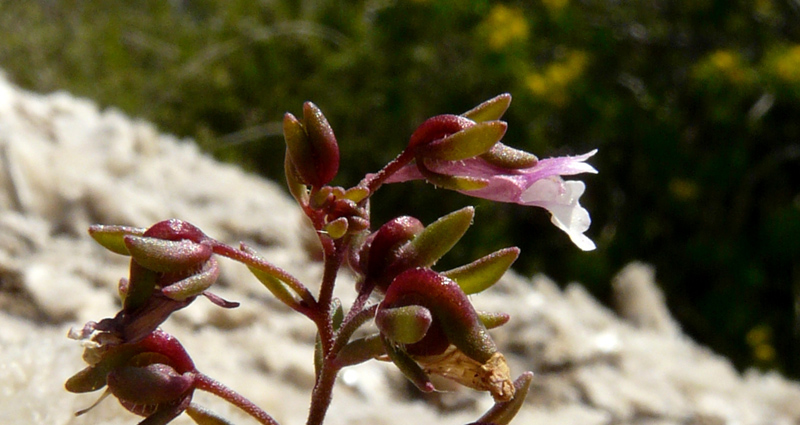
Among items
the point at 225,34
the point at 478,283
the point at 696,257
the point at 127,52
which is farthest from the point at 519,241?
the point at 478,283

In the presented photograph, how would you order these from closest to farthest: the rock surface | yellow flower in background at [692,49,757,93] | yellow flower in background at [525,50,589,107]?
the rock surface → yellow flower in background at [692,49,757,93] → yellow flower in background at [525,50,589,107]

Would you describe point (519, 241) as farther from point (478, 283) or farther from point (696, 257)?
point (478, 283)

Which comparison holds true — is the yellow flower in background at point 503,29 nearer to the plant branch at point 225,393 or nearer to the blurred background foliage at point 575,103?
the blurred background foliage at point 575,103

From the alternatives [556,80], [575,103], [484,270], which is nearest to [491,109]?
[484,270]

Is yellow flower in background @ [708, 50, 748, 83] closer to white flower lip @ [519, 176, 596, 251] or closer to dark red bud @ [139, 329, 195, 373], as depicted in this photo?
white flower lip @ [519, 176, 596, 251]

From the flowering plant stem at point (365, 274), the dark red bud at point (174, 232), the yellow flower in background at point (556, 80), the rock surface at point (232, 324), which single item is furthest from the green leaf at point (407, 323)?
the yellow flower in background at point (556, 80)

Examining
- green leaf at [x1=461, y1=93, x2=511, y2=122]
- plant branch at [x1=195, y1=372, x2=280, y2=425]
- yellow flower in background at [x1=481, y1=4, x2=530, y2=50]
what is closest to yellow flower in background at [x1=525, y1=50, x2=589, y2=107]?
yellow flower in background at [x1=481, y1=4, x2=530, y2=50]

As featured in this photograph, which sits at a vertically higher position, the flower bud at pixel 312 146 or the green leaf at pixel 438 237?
the flower bud at pixel 312 146
